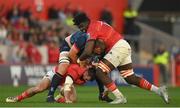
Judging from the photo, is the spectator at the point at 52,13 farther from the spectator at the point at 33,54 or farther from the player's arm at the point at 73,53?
the player's arm at the point at 73,53

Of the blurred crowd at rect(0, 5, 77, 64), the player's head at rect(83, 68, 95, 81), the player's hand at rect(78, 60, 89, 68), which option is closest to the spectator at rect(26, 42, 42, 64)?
the blurred crowd at rect(0, 5, 77, 64)

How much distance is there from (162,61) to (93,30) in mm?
19476

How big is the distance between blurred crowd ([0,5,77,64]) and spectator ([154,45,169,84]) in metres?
4.23

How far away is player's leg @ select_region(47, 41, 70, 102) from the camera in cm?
1802

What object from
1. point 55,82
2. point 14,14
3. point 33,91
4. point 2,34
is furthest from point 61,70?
point 14,14

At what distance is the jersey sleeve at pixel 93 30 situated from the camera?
17.6 meters

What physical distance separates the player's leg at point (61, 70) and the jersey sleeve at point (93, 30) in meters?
0.98

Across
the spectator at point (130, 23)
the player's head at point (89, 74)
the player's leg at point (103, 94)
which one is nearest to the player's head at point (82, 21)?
the player's head at point (89, 74)

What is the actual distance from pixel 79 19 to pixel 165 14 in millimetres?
30508

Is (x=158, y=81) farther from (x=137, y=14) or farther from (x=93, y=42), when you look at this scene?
(x=93, y=42)

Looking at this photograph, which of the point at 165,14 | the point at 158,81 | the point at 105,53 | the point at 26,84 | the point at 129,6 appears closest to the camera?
the point at 105,53

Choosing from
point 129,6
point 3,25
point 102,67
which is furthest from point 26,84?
point 102,67

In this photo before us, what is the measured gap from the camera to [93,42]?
57.7 ft

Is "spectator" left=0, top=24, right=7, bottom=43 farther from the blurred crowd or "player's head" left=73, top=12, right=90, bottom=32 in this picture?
"player's head" left=73, top=12, right=90, bottom=32
